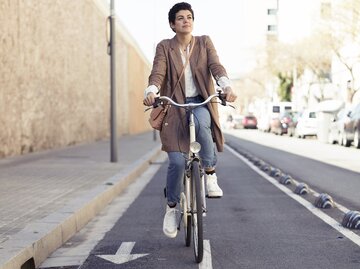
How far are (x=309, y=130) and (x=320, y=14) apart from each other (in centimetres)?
1088

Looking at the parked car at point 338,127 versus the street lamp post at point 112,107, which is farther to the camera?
the parked car at point 338,127

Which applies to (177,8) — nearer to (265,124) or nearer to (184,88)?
(184,88)

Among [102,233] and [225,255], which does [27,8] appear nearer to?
[102,233]

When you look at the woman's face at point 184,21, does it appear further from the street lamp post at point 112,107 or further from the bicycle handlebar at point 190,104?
the street lamp post at point 112,107

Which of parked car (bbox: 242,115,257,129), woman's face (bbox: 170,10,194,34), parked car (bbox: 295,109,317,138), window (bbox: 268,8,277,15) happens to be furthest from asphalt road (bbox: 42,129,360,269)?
window (bbox: 268,8,277,15)

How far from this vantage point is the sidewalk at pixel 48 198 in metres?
5.32

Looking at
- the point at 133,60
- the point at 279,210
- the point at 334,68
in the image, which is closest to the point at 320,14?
the point at 334,68

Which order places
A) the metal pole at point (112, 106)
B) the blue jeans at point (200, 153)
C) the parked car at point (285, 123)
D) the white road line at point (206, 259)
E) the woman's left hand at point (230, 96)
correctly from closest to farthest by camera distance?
the white road line at point (206, 259) < the woman's left hand at point (230, 96) < the blue jeans at point (200, 153) < the metal pole at point (112, 106) < the parked car at point (285, 123)

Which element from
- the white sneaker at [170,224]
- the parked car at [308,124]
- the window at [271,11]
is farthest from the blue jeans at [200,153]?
the window at [271,11]

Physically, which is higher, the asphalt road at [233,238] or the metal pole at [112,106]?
the metal pole at [112,106]

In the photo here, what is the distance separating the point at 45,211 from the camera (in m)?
7.06

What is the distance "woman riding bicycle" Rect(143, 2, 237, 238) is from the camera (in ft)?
17.3

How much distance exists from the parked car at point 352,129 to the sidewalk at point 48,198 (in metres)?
11.6

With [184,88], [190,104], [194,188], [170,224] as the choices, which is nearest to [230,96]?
[190,104]
